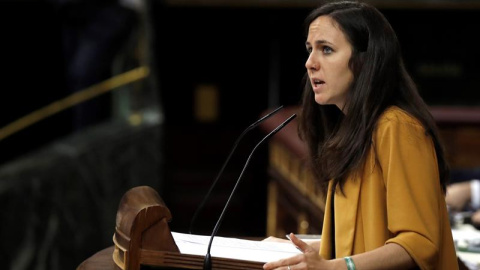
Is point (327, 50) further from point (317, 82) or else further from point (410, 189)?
point (410, 189)

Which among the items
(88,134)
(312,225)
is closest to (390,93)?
(312,225)

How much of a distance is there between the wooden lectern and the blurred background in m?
2.38

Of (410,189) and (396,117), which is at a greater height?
(396,117)

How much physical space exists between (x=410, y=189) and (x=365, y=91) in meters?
0.21

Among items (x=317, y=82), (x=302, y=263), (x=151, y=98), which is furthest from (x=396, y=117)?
(x=151, y=98)

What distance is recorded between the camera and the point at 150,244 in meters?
1.93

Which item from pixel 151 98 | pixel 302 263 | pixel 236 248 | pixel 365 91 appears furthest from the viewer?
pixel 151 98

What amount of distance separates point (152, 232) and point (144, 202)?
72 mm

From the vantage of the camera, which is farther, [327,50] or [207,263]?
[327,50]

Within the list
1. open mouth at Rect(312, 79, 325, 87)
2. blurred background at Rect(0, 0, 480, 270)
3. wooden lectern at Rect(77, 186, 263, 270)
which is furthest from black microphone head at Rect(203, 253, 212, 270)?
blurred background at Rect(0, 0, 480, 270)

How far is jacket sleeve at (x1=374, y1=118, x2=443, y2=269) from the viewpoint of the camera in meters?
1.87

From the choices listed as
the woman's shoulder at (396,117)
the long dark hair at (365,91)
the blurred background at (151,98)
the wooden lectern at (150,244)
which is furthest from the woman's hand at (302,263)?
the blurred background at (151,98)

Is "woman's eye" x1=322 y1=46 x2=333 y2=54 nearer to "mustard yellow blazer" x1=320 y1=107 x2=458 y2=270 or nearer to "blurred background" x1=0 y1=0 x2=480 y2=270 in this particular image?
"mustard yellow blazer" x1=320 y1=107 x2=458 y2=270

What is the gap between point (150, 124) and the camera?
21.6 feet
